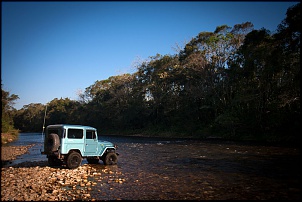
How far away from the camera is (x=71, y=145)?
13414 mm

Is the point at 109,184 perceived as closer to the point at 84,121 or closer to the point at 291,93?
the point at 291,93

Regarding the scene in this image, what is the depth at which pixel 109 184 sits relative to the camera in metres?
10.4

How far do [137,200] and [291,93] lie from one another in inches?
1068

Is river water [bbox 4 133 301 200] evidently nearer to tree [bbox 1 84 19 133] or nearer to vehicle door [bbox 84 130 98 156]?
vehicle door [bbox 84 130 98 156]

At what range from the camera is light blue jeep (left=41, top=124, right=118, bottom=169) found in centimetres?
1305

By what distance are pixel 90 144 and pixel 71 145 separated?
1.36 metres

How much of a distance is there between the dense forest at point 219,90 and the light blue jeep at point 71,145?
23877 mm

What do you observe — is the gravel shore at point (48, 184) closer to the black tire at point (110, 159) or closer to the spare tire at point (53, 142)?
the spare tire at point (53, 142)

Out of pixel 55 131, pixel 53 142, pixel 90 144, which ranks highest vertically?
pixel 55 131

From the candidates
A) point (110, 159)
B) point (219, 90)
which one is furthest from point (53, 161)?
point (219, 90)

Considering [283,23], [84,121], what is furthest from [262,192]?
[84,121]

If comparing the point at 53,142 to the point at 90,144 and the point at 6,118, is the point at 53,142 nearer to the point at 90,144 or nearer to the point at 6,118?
the point at 90,144

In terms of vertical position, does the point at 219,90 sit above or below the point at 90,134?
above

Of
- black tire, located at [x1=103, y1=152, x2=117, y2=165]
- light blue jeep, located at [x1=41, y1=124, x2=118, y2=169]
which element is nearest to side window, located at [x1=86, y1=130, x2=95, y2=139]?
light blue jeep, located at [x1=41, y1=124, x2=118, y2=169]
